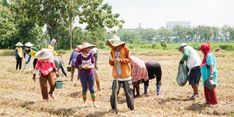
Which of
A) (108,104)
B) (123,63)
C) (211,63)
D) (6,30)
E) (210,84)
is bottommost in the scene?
(108,104)

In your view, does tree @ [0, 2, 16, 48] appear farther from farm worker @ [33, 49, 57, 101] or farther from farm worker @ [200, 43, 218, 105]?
farm worker @ [200, 43, 218, 105]

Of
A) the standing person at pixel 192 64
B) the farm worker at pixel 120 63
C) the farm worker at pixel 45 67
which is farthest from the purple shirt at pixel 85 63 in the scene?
the standing person at pixel 192 64

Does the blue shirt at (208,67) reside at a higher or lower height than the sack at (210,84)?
higher

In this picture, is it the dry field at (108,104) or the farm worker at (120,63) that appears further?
the dry field at (108,104)

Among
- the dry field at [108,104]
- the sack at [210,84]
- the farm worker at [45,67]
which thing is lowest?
the dry field at [108,104]

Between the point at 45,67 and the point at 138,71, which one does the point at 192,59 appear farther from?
the point at 45,67

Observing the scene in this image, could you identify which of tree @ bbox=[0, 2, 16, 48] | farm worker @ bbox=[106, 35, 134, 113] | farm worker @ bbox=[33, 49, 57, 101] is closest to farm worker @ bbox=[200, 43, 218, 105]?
farm worker @ bbox=[106, 35, 134, 113]

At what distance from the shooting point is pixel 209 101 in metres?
11.9

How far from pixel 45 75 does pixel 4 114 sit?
80.8 inches

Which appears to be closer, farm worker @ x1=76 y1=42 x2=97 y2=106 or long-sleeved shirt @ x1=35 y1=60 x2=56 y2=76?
farm worker @ x1=76 y1=42 x2=97 y2=106

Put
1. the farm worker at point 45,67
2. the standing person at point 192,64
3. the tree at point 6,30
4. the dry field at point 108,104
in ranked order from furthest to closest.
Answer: the tree at point 6,30
the standing person at point 192,64
the farm worker at point 45,67
the dry field at point 108,104

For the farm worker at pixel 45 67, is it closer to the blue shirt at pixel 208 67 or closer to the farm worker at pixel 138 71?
the farm worker at pixel 138 71

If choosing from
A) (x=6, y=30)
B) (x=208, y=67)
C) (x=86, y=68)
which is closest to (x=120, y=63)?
(x=86, y=68)

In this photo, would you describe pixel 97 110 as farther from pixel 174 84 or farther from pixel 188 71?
pixel 174 84
